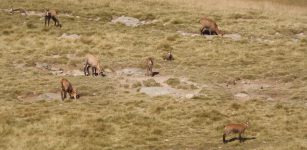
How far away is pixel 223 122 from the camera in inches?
1160

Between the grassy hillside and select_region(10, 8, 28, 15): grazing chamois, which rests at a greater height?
select_region(10, 8, 28, 15): grazing chamois

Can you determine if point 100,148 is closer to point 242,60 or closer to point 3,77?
point 3,77

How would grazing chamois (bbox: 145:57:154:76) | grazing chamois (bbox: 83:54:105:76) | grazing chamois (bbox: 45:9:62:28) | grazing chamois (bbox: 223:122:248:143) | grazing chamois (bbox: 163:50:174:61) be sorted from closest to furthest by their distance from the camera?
grazing chamois (bbox: 223:122:248:143) < grazing chamois (bbox: 83:54:105:76) < grazing chamois (bbox: 145:57:154:76) < grazing chamois (bbox: 163:50:174:61) < grazing chamois (bbox: 45:9:62:28)

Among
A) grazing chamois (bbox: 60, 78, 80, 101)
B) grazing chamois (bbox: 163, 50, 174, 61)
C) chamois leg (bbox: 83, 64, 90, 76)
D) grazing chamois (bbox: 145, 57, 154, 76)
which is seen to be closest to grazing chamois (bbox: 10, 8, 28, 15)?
grazing chamois (bbox: 163, 50, 174, 61)

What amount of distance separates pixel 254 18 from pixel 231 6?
6.15 metres

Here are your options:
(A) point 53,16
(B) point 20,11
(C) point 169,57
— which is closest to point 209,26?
(C) point 169,57

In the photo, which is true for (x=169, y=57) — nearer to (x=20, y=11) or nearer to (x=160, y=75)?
(x=160, y=75)

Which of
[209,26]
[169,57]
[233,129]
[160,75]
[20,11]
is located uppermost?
[20,11]

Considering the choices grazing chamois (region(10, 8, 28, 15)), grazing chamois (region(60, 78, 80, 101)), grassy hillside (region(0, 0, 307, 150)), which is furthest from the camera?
grazing chamois (region(10, 8, 28, 15))

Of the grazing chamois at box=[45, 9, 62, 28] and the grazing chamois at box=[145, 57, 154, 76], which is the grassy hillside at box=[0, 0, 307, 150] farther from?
the grazing chamois at box=[145, 57, 154, 76]

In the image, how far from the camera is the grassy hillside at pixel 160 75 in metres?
27.9

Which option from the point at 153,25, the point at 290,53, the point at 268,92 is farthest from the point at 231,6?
the point at 268,92

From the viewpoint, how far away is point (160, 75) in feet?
128

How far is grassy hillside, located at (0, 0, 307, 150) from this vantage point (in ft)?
91.4
